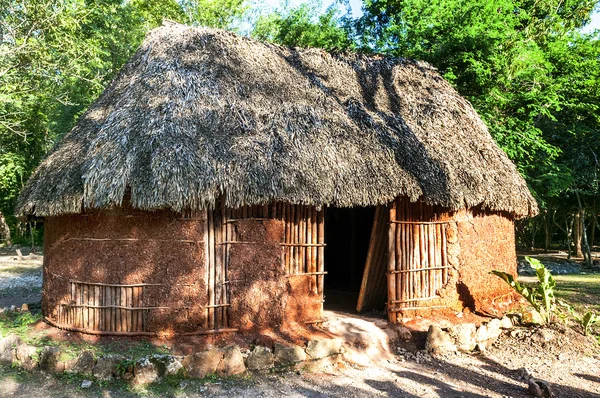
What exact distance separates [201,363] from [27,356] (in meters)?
2.08

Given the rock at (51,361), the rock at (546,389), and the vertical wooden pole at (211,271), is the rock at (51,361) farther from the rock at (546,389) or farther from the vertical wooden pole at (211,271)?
the rock at (546,389)

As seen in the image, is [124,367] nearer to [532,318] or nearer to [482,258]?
[482,258]

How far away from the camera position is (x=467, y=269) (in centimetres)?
775

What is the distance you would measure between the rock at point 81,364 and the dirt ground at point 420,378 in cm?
13

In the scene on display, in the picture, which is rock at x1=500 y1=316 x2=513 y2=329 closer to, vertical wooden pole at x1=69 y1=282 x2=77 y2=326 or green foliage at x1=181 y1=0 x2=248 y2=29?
vertical wooden pole at x1=69 y1=282 x2=77 y2=326

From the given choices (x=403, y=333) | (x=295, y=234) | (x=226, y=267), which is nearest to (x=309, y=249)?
(x=295, y=234)

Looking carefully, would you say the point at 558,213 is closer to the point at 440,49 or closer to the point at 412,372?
the point at 440,49

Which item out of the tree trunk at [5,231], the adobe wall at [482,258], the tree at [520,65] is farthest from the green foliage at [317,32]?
the tree trunk at [5,231]

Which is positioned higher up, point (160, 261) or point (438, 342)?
point (160, 261)

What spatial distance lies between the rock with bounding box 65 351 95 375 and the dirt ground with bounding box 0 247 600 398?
0.44 feet

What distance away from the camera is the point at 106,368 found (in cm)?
544

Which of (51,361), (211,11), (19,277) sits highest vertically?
(211,11)

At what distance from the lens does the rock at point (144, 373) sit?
5.39 meters

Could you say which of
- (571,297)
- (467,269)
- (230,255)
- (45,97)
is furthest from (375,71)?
(45,97)
